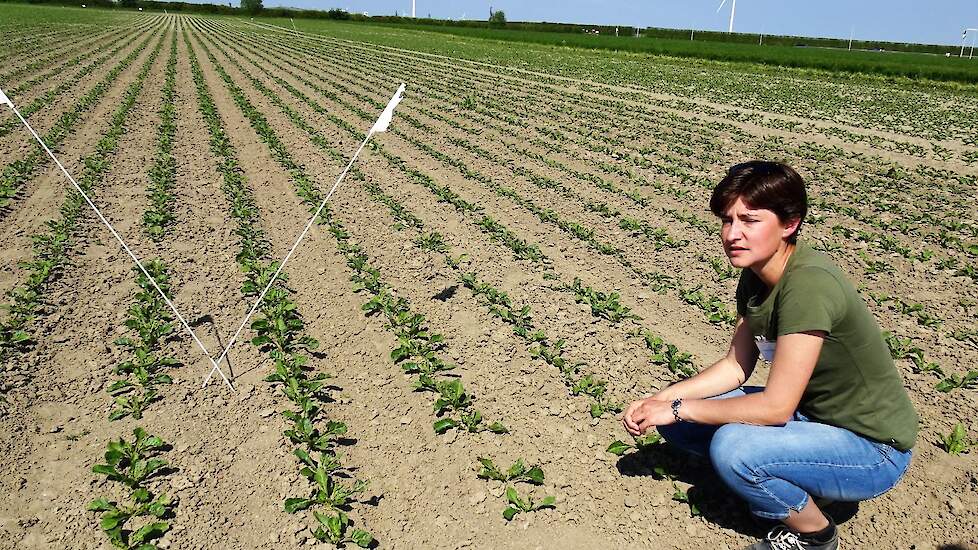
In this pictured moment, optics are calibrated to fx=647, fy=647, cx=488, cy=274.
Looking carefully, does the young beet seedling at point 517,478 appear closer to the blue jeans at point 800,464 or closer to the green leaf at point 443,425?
the green leaf at point 443,425

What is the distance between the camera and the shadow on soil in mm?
3291

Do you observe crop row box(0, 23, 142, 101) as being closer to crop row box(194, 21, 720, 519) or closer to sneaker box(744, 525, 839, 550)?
crop row box(194, 21, 720, 519)

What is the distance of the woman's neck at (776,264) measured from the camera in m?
2.70

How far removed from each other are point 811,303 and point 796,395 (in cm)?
38

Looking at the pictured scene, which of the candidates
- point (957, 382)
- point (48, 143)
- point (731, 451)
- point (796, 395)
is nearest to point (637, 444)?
point (731, 451)

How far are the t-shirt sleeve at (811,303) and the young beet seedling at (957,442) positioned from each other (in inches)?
81.3

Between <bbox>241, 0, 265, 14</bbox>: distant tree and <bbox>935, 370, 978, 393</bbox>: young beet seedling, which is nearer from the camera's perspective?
<bbox>935, 370, 978, 393</bbox>: young beet seedling

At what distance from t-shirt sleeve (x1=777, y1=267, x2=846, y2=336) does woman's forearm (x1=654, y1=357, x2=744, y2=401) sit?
2.35ft

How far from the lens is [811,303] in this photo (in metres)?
2.48

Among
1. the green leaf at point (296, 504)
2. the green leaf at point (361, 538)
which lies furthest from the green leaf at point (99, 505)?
the green leaf at point (361, 538)

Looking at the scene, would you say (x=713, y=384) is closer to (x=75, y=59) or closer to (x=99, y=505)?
(x=99, y=505)

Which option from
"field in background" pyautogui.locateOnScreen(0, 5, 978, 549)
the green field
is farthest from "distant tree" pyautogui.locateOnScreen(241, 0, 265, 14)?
"field in background" pyautogui.locateOnScreen(0, 5, 978, 549)

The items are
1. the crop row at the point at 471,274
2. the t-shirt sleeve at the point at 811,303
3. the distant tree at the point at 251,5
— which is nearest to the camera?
the t-shirt sleeve at the point at 811,303

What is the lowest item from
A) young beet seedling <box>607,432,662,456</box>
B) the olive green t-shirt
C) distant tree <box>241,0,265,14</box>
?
young beet seedling <box>607,432,662,456</box>
